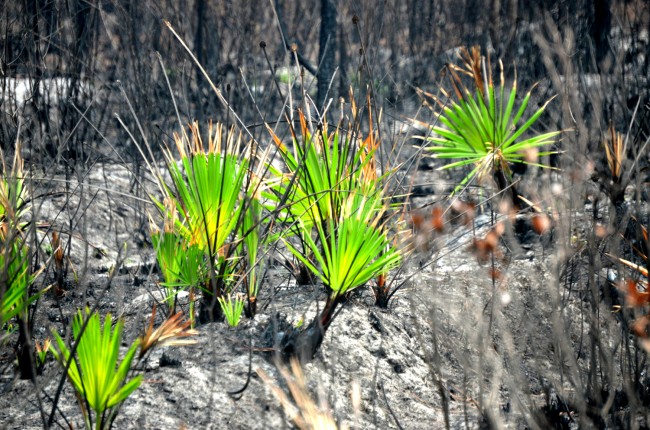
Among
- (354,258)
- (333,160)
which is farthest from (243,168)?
(354,258)

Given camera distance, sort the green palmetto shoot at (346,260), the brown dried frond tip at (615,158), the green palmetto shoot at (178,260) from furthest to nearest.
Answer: the brown dried frond tip at (615,158), the green palmetto shoot at (178,260), the green palmetto shoot at (346,260)

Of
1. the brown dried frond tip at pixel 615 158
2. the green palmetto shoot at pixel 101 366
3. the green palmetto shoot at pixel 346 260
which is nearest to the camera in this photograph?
the green palmetto shoot at pixel 101 366

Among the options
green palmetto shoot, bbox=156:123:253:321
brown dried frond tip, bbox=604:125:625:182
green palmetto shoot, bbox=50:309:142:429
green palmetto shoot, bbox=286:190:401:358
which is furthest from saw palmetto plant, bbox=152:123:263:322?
brown dried frond tip, bbox=604:125:625:182

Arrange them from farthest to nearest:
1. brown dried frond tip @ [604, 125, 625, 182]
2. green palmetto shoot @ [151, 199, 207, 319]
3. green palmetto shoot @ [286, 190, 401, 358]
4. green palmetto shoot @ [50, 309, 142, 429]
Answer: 1. brown dried frond tip @ [604, 125, 625, 182]
2. green palmetto shoot @ [151, 199, 207, 319]
3. green palmetto shoot @ [286, 190, 401, 358]
4. green palmetto shoot @ [50, 309, 142, 429]

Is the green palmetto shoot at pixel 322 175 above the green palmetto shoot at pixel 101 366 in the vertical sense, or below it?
above

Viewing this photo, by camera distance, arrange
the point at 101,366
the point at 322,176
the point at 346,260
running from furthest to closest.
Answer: the point at 322,176 < the point at 346,260 < the point at 101,366

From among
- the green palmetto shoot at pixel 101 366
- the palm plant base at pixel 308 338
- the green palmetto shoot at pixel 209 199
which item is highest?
the green palmetto shoot at pixel 209 199

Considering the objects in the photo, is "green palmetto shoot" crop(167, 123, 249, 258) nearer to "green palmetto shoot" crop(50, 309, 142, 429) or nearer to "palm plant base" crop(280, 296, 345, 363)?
"palm plant base" crop(280, 296, 345, 363)

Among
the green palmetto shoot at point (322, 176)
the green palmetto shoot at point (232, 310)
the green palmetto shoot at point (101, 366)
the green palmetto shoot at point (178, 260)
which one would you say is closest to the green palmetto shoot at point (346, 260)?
the green palmetto shoot at point (322, 176)

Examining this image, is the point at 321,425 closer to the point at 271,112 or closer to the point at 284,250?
the point at 284,250

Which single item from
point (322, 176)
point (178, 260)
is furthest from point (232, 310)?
point (322, 176)

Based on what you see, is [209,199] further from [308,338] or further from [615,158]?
[615,158]

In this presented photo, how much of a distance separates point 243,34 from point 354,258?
5.02 metres

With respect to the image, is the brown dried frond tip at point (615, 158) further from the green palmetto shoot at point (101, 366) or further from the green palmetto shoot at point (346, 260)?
the green palmetto shoot at point (101, 366)
